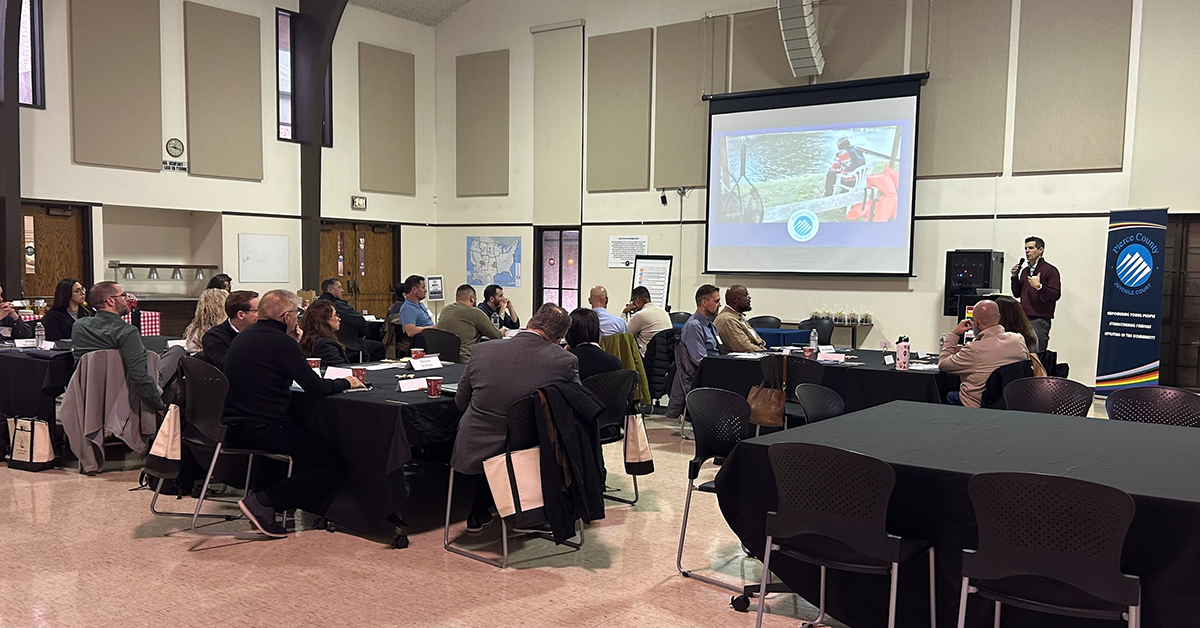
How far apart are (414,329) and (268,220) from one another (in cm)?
555

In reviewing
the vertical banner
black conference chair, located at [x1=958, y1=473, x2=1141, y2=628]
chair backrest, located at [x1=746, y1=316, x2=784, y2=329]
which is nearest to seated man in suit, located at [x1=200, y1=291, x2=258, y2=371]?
black conference chair, located at [x1=958, y1=473, x2=1141, y2=628]

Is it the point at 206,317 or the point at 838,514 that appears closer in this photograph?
the point at 838,514

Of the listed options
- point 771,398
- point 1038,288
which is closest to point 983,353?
point 771,398

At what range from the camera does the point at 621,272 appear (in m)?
12.7

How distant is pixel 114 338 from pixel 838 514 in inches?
185

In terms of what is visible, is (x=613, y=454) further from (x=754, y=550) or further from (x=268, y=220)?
(x=268, y=220)

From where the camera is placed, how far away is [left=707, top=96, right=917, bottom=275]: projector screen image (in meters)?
10.3

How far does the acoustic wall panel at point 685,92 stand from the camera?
11.7 metres

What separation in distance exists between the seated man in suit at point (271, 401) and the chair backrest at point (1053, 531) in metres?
3.18

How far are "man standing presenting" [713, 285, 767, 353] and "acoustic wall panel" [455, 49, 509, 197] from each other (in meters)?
7.36

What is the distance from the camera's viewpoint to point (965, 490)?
288 cm

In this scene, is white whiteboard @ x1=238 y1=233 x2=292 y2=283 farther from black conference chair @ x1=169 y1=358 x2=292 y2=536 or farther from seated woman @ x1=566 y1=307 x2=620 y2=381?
seated woman @ x1=566 y1=307 x2=620 y2=381

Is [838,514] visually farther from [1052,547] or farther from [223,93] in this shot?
[223,93]

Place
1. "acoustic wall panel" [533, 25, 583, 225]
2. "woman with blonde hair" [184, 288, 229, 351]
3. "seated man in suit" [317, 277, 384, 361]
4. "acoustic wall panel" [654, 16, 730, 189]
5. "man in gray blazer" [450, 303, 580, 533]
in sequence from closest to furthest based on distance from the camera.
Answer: "man in gray blazer" [450, 303, 580, 533], "woman with blonde hair" [184, 288, 229, 351], "seated man in suit" [317, 277, 384, 361], "acoustic wall panel" [654, 16, 730, 189], "acoustic wall panel" [533, 25, 583, 225]
